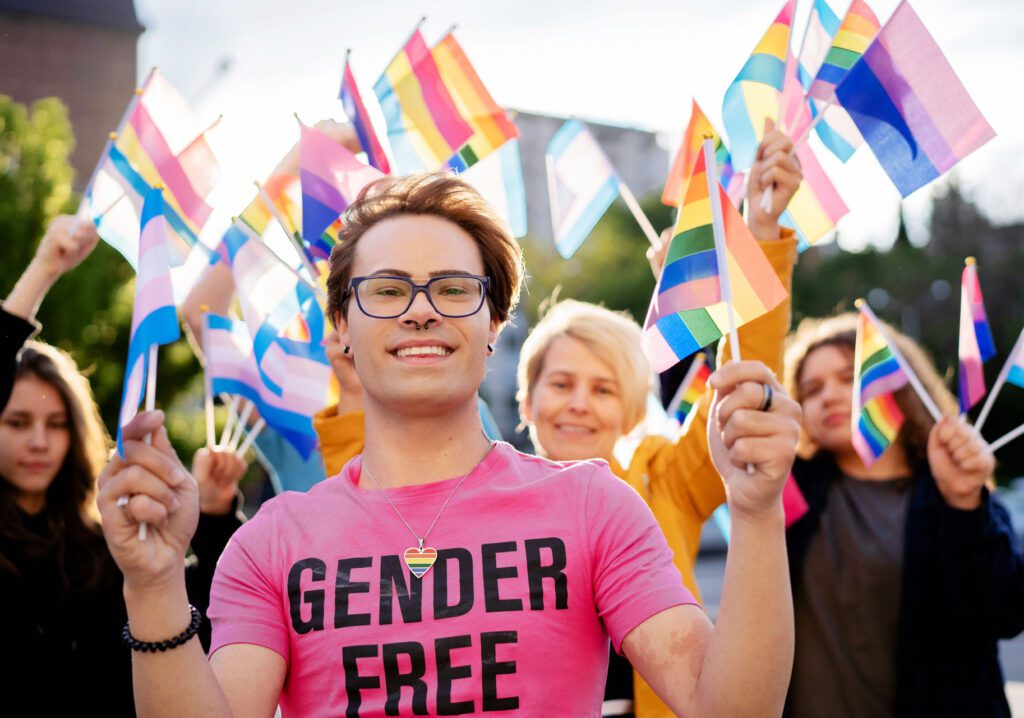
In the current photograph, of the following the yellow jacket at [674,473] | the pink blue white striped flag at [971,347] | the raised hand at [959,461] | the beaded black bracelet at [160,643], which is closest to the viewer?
the beaded black bracelet at [160,643]

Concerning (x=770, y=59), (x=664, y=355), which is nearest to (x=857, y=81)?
(x=770, y=59)

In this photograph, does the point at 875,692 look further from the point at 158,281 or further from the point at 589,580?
the point at 158,281

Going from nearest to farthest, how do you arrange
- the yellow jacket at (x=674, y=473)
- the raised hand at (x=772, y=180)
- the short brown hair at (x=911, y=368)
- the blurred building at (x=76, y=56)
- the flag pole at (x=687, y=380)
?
1. the raised hand at (x=772, y=180)
2. the yellow jacket at (x=674, y=473)
3. the short brown hair at (x=911, y=368)
4. the flag pole at (x=687, y=380)
5. the blurred building at (x=76, y=56)

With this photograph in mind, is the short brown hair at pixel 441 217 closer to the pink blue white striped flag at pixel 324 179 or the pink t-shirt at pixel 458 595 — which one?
the pink t-shirt at pixel 458 595

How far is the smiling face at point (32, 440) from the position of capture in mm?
3357

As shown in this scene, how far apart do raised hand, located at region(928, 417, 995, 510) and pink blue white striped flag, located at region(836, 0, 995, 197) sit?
820 millimetres

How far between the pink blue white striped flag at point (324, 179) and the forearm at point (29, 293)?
2.45 feet

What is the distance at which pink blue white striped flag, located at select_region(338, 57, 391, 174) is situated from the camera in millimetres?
3586

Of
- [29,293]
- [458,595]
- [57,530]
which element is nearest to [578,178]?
[29,293]

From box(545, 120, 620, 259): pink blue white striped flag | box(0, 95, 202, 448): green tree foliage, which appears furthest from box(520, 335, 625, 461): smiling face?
box(0, 95, 202, 448): green tree foliage

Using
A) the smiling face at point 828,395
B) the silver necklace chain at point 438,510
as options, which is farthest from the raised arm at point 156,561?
the smiling face at point 828,395

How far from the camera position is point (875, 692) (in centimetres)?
333

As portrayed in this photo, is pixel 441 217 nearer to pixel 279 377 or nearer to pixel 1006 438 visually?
pixel 279 377

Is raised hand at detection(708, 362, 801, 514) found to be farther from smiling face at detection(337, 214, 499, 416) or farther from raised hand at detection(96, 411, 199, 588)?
raised hand at detection(96, 411, 199, 588)
